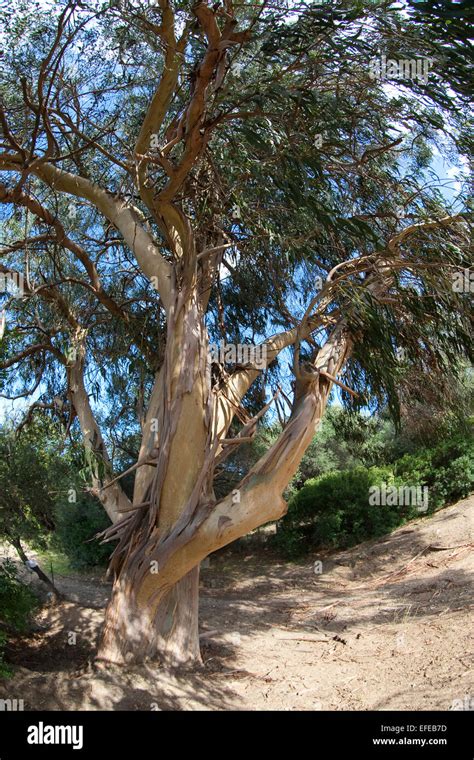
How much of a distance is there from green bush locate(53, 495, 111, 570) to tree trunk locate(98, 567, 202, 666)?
566 cm

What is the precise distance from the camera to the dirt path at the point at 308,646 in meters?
5.82

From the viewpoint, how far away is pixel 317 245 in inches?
295

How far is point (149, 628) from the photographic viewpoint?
6574mm

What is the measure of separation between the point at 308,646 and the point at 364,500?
6645 millimetres

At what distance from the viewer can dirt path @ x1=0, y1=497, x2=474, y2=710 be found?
5816mm

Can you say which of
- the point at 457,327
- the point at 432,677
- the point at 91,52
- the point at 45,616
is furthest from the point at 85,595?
the point at 91,52

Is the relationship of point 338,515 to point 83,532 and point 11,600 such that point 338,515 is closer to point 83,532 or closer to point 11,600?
point 83,532

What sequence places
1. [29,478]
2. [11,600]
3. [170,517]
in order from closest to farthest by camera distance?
[170,517] < [11,600] < [29,478]

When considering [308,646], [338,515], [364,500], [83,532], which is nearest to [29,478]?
[308,646]

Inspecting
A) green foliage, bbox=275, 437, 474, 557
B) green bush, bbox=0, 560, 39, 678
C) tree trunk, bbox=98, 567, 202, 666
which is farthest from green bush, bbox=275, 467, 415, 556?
green bush, bbox=0, 560, 39, 678

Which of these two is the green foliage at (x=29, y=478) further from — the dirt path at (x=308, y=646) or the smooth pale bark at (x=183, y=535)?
the smooth pale bark at (x=183, y=535)

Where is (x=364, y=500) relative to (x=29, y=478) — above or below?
above

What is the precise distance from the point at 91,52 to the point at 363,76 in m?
2.98

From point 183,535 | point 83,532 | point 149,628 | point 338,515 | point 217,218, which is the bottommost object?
point 149,628
